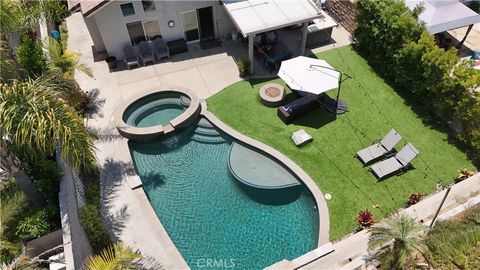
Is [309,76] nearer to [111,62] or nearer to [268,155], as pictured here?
[268,155]

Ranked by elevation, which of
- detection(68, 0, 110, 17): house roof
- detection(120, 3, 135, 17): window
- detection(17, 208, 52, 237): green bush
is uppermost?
detection(68, 0, 110, 17): house roof

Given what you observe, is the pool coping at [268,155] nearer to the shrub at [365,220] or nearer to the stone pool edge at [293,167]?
the stone pool edge at [293,167]

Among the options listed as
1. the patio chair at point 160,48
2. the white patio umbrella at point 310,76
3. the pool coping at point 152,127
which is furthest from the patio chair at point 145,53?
the white patio umbrella at point 310,76

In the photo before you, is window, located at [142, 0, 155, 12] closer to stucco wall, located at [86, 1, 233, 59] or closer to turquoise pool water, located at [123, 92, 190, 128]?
stucco wall, located at [86, 1, 233, 59]

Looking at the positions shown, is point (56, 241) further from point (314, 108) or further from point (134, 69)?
point (314, 108)

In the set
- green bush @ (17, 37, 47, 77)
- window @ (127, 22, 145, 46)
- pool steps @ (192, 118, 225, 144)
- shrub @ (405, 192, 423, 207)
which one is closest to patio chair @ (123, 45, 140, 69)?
window @ (127, 22, 145, 46)
